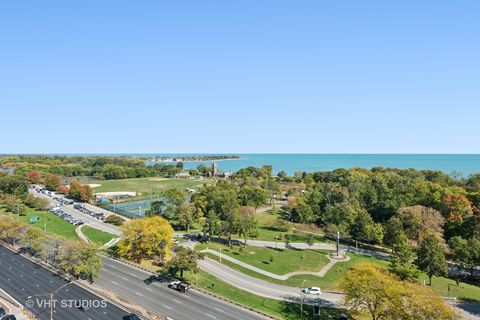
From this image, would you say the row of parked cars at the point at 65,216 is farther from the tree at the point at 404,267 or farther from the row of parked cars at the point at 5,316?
the tree at the point at 404,267

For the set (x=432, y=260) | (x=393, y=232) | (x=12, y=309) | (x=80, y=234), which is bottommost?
(x=80, y=234)

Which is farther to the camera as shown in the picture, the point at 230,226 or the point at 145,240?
the point at 230,226

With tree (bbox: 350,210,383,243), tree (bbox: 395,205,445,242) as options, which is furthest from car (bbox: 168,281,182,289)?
tree (bbox: 395,205,445,242)

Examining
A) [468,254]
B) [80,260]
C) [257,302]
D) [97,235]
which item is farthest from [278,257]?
[97,235]

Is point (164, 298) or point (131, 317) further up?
point (131, 317)

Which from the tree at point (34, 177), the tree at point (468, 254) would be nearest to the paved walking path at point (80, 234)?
the tree at point (468, 254)

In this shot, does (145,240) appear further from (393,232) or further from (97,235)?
(393,232)

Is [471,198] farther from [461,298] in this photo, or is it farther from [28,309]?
[28,309]
